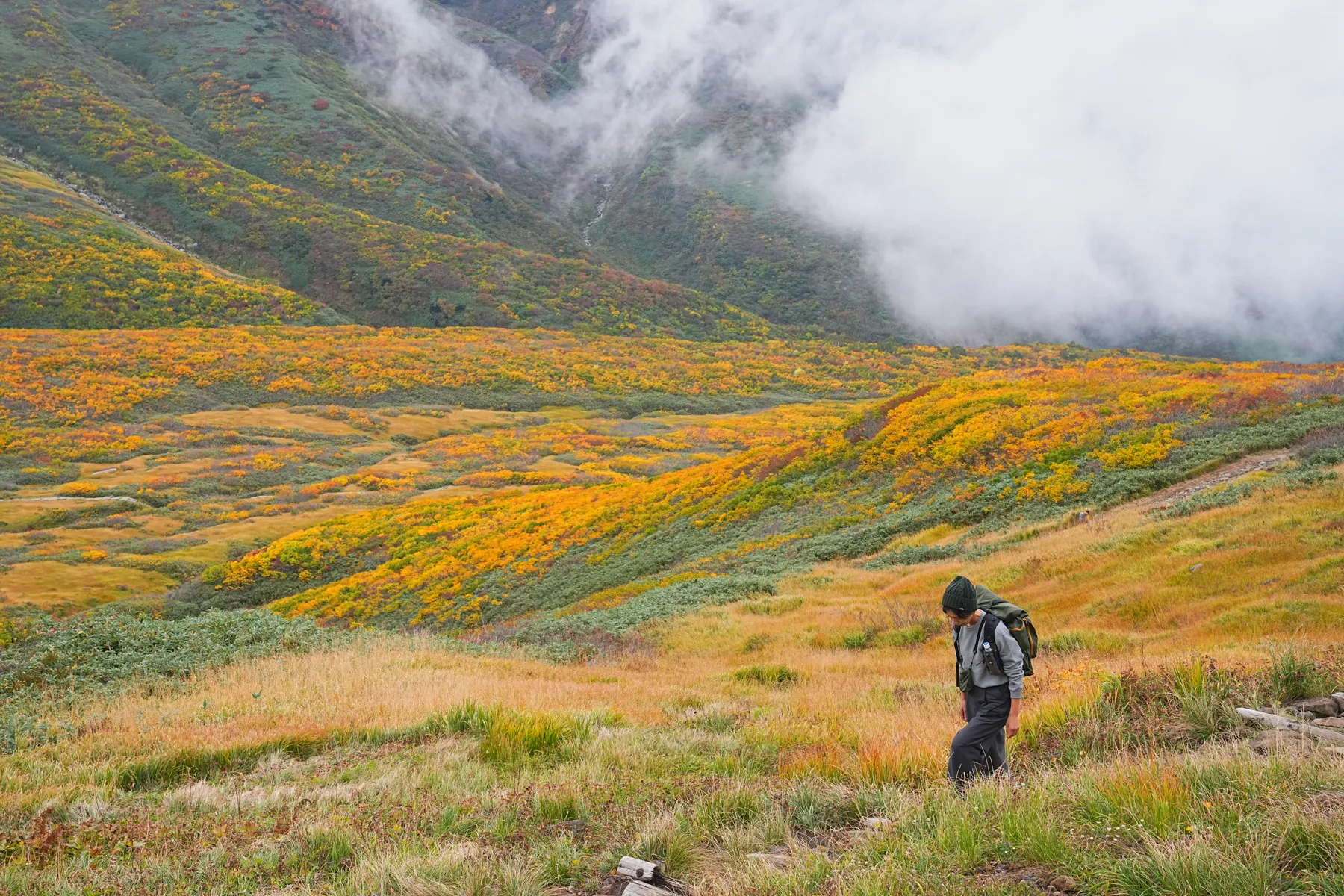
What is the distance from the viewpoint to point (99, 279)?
313ft

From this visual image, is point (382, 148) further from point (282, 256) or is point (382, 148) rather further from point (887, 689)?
point (887, 689)

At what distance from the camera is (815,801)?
5168 mm

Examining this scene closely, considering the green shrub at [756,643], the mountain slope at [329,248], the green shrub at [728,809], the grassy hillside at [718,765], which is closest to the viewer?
the grassy hillside at [718,765]

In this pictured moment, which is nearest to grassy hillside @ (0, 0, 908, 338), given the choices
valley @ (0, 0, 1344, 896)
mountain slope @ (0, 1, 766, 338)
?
mountain slope @ (0, 1, 766, 338)

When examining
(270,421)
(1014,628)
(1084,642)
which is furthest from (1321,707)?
(270,421)

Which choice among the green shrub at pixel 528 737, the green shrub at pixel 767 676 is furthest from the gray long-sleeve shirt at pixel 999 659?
the green shrub at pixel 767 676

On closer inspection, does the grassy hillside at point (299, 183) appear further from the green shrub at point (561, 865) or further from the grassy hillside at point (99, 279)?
the green shrub at point (561, 865)

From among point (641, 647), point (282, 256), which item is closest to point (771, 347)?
point (282, 256)

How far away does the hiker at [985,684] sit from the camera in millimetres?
5555

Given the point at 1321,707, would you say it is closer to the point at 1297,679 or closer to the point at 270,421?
the point at 1297,679

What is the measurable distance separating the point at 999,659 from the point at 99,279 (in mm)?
122042

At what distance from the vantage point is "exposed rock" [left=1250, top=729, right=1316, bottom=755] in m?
4.40

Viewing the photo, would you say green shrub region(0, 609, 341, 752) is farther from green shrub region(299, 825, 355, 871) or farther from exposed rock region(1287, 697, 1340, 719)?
exposed rock region(1287, 697, 1340, 719)

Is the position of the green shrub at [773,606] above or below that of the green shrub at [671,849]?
below
